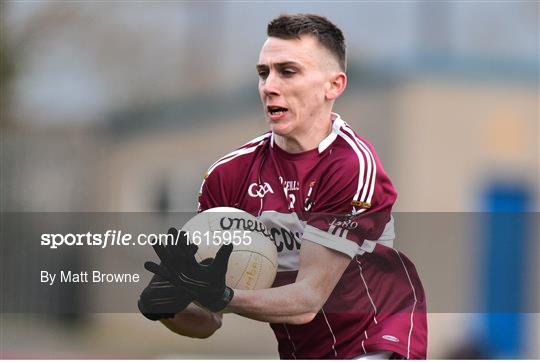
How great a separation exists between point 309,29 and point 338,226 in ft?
3.18

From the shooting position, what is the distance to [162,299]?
161 inches

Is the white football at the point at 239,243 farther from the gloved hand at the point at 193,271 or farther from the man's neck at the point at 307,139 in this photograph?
the man's neck at the point at 307,139

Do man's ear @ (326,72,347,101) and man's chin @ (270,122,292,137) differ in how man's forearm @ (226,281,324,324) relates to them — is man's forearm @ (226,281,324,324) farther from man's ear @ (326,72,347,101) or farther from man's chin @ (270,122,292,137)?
man's ear @ (326,72,347,101)

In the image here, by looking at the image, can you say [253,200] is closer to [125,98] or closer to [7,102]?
[7,102]

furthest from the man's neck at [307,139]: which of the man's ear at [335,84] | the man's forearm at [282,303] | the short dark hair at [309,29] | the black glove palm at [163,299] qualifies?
the black glove palm at [163,299]

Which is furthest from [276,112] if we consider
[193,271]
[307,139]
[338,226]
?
[193,271]

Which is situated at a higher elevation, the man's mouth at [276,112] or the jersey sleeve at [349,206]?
the man's mouth at [276,112]

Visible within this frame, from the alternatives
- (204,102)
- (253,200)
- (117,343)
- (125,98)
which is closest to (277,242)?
(253,200)

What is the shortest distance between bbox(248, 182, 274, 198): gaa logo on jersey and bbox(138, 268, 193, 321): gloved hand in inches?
27.1

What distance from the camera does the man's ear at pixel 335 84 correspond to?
4480 millimetres

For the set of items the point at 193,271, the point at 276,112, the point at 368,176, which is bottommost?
the point at 193,271

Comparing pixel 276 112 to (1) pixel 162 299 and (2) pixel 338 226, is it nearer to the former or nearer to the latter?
(2) pixel 338 226

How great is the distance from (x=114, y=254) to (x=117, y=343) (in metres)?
5.02

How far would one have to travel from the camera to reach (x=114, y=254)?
17.4ft
